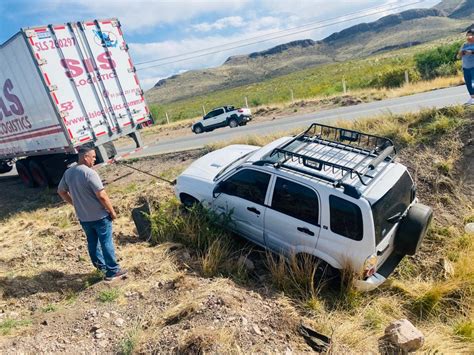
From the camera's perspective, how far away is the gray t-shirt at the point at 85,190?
14.8ft

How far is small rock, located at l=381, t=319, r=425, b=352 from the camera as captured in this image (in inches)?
138

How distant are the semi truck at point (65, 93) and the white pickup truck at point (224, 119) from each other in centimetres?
1104

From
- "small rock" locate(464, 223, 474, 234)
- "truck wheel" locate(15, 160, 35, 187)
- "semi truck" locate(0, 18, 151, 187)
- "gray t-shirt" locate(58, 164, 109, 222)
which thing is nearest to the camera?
"gray t-shirt" locate(58, 164, 109, 222)

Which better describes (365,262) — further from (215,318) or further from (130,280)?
(130,280)

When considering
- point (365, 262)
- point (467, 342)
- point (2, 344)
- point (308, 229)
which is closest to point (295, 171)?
point (308, 229)

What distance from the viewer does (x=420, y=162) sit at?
7.97 m

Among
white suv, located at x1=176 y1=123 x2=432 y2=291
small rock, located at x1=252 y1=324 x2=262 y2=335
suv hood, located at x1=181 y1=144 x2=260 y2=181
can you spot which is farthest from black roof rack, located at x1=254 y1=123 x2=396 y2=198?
small rock, located at x1=252 y1=324 x2=262 y2=335

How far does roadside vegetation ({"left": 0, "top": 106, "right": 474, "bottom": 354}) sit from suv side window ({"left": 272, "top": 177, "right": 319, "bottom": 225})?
670mm

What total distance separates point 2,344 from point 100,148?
21.1 feet

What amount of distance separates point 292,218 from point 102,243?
2.69 meters

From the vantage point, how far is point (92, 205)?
4.65m

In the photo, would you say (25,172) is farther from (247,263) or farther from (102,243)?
(247,263)

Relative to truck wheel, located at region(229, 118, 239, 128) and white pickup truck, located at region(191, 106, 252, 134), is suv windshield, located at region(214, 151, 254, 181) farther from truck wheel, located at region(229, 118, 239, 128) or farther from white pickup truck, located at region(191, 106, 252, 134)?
truck wheel, located at region(229, 118, 239, 128)

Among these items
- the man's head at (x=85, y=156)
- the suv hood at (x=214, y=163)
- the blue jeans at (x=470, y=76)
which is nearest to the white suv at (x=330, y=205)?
the suv hood at (x=214, y=163)
